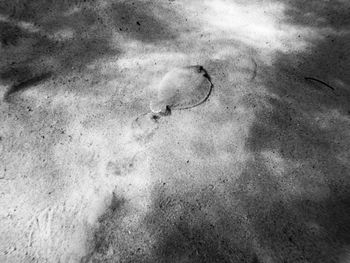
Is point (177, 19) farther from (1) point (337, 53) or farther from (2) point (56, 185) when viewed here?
(2) point (56, 185)

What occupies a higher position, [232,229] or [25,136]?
[25,136]

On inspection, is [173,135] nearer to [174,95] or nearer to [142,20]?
[174,95]

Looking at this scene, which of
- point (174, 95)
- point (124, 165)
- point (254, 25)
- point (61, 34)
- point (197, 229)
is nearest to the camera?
point (197, 229)

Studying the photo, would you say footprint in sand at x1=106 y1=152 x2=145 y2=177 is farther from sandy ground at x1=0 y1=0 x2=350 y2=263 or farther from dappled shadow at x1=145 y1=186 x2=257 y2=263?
dappled shadow at x1=145 y1=186 x2=257 y2=263

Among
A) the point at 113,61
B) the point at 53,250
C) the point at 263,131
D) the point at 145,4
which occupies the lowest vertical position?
the point at 53,250

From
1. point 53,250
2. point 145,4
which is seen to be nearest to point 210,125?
point 53,250

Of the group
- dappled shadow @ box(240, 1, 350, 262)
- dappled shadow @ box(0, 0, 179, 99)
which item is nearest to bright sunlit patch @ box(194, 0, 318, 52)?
dappled shadow @ box(240, 1, 350, 262)

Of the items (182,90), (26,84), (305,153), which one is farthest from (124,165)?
(305,153)
